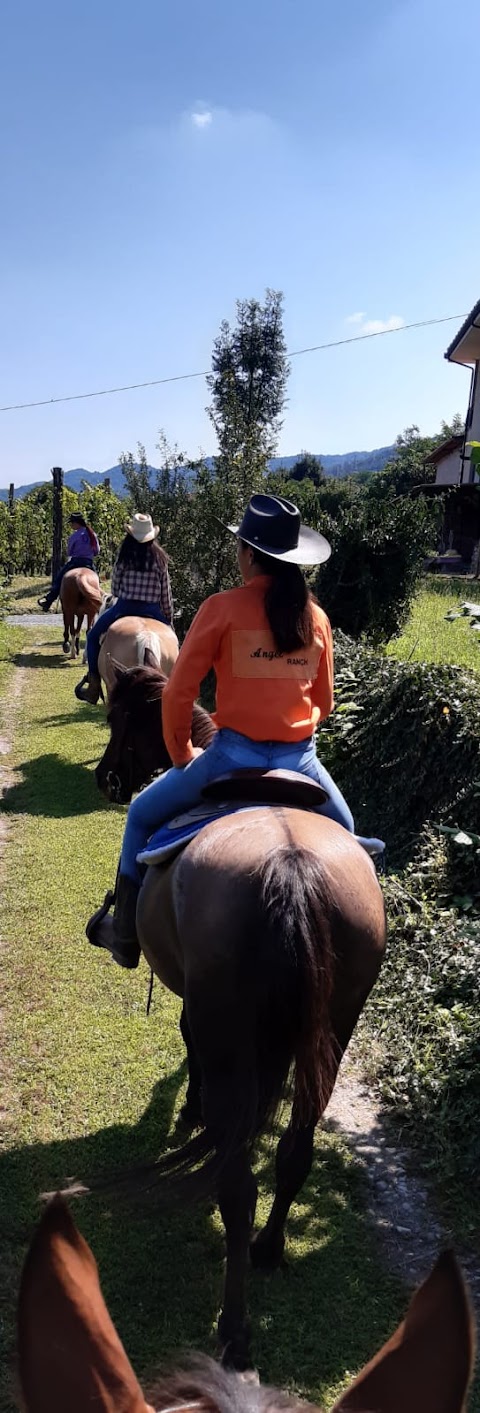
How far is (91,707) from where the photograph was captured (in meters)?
11.0

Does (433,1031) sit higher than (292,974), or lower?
lower

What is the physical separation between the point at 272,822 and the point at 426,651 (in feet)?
17.2

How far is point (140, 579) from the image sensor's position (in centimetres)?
Answer: 762

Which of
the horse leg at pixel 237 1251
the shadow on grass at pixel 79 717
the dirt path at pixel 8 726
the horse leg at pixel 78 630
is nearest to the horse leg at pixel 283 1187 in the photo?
the horse leg at pixel 237 1251

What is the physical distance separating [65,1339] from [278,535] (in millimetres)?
2371

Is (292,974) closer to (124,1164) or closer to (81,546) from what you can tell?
(124,1164)

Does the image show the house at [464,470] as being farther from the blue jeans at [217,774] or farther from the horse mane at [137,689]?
the blue jeans at [217,774]

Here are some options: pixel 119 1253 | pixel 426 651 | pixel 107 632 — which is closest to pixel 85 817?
pixel 107 632

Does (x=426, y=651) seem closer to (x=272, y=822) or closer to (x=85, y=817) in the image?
(x=85, y=817)

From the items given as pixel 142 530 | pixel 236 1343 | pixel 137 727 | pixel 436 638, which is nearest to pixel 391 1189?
pixel 236 1343

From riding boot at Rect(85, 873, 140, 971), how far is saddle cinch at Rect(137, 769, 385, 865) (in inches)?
27.7

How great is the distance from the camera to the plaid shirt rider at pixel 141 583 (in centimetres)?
762

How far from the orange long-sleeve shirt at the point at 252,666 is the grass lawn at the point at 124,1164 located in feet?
4.84

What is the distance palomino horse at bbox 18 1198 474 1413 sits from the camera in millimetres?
897
